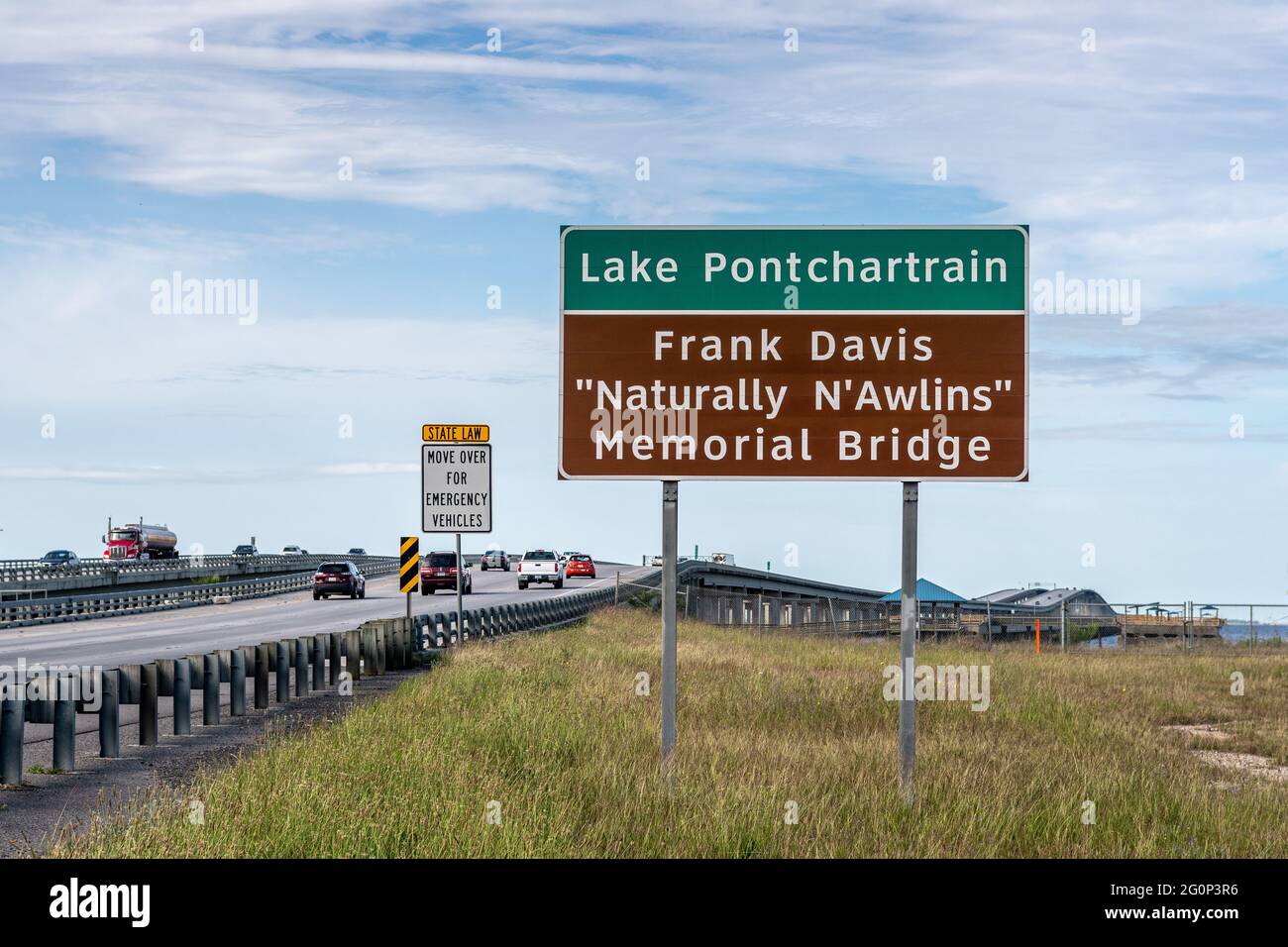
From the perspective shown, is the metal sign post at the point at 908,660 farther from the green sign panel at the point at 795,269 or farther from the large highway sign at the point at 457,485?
the large highway sign at the point at 457,485

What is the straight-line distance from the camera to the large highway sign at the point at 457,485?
88.0 ft

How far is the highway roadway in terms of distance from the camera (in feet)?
94.6

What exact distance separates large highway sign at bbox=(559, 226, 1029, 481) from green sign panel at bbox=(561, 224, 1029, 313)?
12mm

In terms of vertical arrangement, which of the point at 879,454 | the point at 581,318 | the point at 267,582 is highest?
the point at 581,318

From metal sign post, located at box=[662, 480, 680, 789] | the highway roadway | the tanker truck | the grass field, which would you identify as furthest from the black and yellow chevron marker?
the tanker truck

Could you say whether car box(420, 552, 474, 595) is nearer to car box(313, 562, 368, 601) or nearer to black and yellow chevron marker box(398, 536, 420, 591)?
car box(313, 562, 368, 601)

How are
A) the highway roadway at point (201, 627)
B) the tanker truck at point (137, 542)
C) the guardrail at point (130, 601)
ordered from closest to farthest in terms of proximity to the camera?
1. the highway roadway at point (201, 627)
2. the guardrail at point (130, 601)
3. the tanker truck at point (137, 542)

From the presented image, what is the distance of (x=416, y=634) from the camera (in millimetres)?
28609

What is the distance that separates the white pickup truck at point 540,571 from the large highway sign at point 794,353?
6011cm

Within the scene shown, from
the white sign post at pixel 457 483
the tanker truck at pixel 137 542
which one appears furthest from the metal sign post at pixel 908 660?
the tanker truck at pixel 137 542

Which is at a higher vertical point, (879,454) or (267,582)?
(879,454)

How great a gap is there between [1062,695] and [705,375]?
39.6ft
